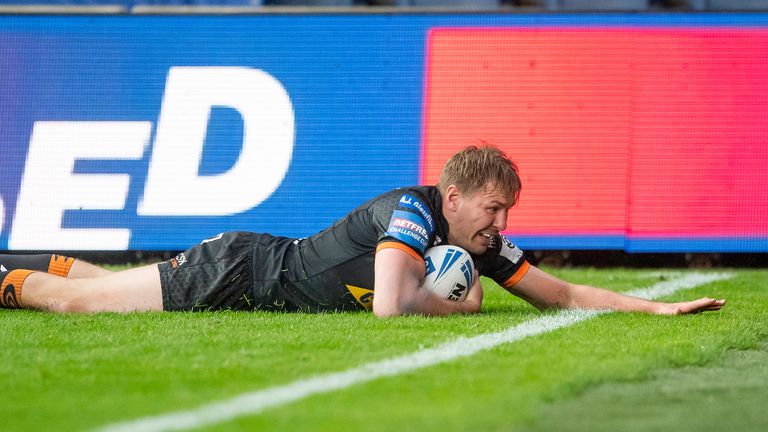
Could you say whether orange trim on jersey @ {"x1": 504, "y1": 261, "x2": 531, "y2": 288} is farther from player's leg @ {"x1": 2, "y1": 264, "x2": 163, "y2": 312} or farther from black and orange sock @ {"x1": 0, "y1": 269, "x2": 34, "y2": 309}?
black and orange sock @ {"x1": 0, "y1": 269, "x2": 34, "y2": 309}

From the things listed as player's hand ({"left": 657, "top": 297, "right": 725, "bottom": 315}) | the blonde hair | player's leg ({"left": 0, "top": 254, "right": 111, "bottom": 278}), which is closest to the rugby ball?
the blonde hair

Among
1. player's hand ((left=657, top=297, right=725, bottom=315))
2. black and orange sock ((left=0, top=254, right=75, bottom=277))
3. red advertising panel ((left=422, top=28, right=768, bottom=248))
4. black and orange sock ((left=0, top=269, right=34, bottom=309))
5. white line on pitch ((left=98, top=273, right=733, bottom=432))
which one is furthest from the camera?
red advertising panel ((left=422, top=28, right=768, bottom=248))

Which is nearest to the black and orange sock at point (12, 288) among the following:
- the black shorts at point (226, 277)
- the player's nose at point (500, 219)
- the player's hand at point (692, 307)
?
the black shorts at point (226, 277)

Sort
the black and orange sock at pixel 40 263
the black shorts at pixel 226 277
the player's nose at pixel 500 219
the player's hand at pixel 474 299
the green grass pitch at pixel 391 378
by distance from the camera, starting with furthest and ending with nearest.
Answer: the black and orange sock at pixel 40 263 < the black shorts at pixel 226 277 < the player's hand at pixel 474 299 < the player's nose at pixel 500 219 < the green grass pitch at pixel 391 378

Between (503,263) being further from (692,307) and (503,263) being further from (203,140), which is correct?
(203,140)

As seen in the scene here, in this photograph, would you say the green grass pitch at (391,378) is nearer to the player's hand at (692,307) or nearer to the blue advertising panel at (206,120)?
the player's hand at (692,307)

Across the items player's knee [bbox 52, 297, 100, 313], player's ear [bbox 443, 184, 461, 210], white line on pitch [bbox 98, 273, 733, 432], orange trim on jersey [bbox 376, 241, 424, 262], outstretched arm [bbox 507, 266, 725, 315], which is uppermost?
player's ear [bbox 443, 184, 461, 210]

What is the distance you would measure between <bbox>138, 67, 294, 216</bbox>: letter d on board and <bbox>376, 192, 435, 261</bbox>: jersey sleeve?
12.7 feet

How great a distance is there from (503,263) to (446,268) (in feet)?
1.54

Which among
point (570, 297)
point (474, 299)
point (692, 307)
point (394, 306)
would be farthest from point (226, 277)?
point (692, 307)

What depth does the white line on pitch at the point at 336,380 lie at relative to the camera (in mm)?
3510

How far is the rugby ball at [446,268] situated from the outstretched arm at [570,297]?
478mm

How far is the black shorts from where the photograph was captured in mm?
6516

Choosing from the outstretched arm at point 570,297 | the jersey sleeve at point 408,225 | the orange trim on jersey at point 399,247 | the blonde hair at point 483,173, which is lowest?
the outstretched arm at point 570,297
